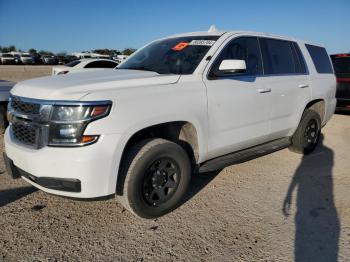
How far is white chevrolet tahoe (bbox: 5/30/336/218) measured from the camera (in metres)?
2.65

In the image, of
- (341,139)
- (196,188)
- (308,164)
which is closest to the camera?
(196,188)

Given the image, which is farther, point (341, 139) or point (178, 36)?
point (341, 139)

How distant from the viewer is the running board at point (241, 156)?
3.65m

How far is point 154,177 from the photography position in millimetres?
3230

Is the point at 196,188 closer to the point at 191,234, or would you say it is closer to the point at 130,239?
the point at 191,234

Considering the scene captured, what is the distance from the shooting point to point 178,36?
4328 millimetres

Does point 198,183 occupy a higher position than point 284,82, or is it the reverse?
point 284,82

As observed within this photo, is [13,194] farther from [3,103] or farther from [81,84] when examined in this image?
[3,103]

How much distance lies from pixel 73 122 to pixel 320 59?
15.1 feet

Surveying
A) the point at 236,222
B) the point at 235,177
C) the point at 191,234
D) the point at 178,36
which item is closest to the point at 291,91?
the point at 235,177

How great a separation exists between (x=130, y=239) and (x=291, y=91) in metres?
3.06

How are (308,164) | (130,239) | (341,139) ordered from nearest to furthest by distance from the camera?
(130,239), (308,164), (341,139)

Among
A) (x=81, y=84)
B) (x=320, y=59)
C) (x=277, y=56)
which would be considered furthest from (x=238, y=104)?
(x=320, y=59)

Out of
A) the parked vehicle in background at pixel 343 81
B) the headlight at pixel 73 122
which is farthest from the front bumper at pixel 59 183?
the parked vehicle in background at pixel 343 81
